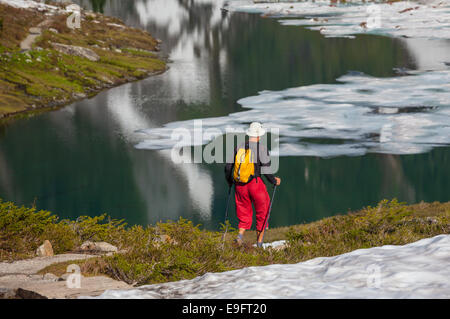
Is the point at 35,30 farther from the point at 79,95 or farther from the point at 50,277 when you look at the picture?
the point at 50,277

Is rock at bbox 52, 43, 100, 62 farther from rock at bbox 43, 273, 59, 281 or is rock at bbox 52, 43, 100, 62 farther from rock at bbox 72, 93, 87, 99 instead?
rock at bbox 43, 273, 59, 281

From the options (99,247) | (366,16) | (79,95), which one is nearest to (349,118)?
(79,95)

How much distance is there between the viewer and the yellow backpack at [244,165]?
10336 millimetres

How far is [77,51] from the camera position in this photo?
6569 centimetres

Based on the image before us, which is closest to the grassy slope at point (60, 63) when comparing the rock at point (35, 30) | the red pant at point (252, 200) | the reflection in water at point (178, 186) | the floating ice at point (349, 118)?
the rock at point (35, 30)

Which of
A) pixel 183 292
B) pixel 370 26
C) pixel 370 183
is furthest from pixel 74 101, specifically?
pixel 370 26

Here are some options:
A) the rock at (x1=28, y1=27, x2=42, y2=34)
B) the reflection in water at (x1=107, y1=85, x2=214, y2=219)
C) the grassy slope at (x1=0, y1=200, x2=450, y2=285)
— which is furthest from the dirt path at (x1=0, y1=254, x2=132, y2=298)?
→ the rock at (x1=28, y1=27, x2=42, y2=34)

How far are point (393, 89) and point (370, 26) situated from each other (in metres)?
Result: 48.8

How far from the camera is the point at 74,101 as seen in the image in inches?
2034

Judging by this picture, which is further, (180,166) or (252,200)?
(180,166)

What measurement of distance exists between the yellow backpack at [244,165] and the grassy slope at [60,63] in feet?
127

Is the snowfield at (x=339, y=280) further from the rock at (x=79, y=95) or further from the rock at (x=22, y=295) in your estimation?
the rock at (x=79, y=95)

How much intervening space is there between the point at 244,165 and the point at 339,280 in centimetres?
397

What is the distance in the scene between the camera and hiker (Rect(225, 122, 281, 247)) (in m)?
10.3
